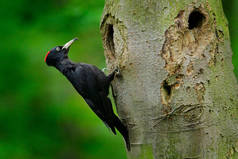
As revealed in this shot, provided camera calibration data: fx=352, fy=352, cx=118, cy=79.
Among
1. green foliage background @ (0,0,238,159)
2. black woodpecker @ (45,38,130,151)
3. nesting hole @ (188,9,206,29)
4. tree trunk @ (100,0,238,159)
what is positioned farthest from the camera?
green foliage background @ (0,0,238,159)

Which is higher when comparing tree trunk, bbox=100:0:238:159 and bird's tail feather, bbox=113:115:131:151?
tree trunk, bbox=100:0:238:159

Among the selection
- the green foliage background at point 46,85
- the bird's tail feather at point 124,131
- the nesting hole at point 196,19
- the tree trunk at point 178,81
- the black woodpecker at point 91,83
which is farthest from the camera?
the green foliage background at point 46,85

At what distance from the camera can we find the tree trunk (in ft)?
10.5

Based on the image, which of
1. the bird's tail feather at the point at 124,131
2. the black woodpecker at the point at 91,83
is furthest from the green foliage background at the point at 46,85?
the bird's tail feather at the point at 124,131

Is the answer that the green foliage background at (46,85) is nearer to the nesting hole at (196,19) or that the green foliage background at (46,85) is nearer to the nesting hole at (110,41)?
the nesting hole at (110,41)

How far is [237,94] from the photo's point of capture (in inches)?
136

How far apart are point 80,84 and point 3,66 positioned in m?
1.67

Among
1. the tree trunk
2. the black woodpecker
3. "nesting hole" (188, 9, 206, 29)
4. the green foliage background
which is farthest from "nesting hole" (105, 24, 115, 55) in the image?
"nesting hole" (188, 9, 206, 29)

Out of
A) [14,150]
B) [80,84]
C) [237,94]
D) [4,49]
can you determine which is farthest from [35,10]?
[237,94]

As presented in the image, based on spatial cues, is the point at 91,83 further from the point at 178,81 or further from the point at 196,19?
the point at 196,19

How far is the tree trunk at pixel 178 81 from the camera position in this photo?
320 cm

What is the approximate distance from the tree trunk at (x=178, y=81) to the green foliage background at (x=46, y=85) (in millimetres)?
1475

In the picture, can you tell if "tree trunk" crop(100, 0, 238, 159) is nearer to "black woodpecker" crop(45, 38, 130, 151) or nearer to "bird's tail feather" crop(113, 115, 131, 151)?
"bird's tail feather" crop(113, 115, 131, 151)

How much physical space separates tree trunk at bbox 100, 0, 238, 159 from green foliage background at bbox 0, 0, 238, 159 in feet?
4.84
